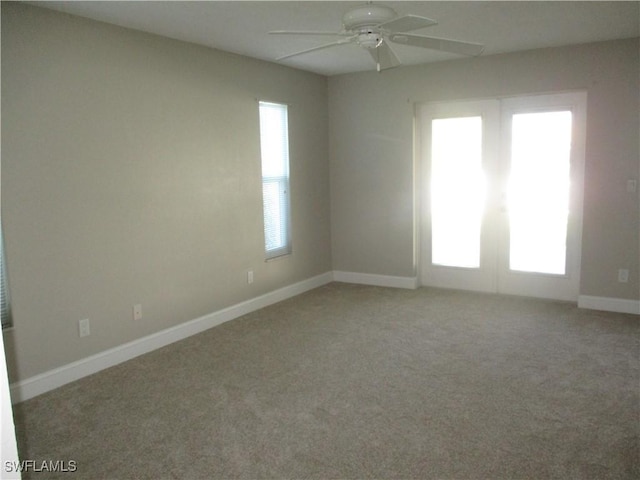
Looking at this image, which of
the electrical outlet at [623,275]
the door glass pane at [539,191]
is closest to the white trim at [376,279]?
the door glass pane at [539,191]

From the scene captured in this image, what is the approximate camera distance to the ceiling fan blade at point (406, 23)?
2.31 metres

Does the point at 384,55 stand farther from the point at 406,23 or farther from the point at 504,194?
the point at 504,194

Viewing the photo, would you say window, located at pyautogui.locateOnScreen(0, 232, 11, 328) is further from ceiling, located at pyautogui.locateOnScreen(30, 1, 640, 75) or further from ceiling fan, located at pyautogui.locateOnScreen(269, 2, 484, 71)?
ceiling fan, located at pyautogui.locateOnScreen(269, 2, 484, 71)

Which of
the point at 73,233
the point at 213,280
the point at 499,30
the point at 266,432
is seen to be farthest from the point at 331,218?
the point at 266,432

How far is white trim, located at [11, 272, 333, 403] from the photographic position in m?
3.25

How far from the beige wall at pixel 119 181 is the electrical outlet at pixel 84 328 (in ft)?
0.11

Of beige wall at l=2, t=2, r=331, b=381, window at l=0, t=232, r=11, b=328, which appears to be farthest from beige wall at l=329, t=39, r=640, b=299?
window at l=0, t=232, r=11, b=328

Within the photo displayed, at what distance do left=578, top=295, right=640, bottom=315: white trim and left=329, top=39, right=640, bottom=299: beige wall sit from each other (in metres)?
0.05

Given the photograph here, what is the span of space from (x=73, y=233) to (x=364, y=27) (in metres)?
2.30

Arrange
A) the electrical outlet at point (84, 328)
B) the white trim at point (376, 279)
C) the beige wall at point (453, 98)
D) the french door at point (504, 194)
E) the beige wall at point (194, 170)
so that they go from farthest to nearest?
the white trim at point (376, 279), the french door at point (504, 194), the beige wall at point (453, 98), the electrical outlet at point (84, 328), the beige wall at point (194, 170)

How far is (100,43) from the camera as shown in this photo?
353 cm

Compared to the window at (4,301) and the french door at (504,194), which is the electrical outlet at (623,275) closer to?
the french door at (504,194)

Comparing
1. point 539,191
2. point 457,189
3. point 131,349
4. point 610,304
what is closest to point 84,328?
point 131,349

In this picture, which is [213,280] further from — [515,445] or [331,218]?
[515,445]
